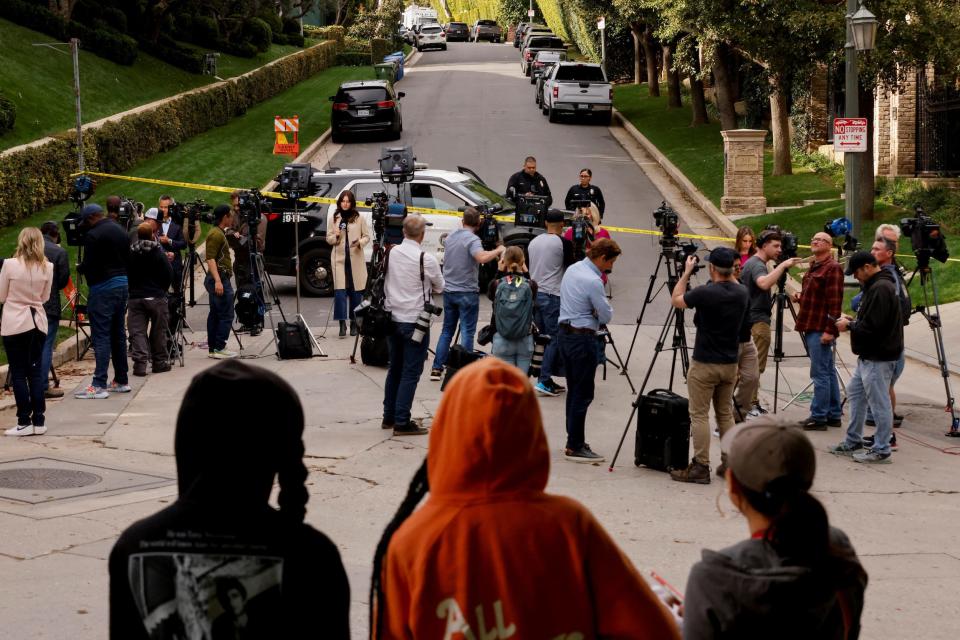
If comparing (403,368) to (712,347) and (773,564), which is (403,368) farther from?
(773,564)

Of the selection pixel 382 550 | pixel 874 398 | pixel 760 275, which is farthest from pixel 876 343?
pixel 382 550

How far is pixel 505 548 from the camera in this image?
9.98 ft

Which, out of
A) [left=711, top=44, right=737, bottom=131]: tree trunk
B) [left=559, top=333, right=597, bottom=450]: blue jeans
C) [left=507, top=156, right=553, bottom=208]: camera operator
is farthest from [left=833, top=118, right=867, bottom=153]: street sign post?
[left=711, top=44, right=737, bottom=131]: tree trunk

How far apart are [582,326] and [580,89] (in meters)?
30.1

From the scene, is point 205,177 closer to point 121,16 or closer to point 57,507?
point 121,16

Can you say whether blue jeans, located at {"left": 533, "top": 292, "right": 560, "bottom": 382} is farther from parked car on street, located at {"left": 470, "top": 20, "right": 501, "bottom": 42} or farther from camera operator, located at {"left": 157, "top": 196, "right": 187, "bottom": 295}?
parked car on street, located at {"left": 470, "top": 20, "right": 501, "bottom": 42}

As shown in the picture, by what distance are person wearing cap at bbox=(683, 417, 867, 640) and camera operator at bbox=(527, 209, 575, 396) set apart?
9.63 meters

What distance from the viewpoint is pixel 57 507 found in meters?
8.89

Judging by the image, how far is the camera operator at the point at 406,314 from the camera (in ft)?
36.4

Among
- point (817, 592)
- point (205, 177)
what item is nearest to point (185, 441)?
point (817, 592)

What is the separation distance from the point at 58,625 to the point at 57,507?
106 inches

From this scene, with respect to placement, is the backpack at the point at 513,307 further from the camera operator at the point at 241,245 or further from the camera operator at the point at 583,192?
the camera operator at the point at 583,192

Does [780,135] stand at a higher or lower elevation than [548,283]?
higher

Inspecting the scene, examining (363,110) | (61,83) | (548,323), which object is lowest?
(548,323)
